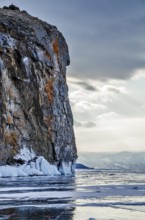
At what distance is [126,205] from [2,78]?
226 feet

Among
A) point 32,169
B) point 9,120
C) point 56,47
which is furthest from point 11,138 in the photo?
point 56,47

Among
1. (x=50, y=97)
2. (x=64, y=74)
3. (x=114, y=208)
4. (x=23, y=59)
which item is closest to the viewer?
(x=114, y=208)

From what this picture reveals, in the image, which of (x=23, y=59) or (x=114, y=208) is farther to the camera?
(x=23, y=59)

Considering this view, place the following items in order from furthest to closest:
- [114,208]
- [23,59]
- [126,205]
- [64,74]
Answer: [64,74] → [23,59] → [126,205] → [114,208]

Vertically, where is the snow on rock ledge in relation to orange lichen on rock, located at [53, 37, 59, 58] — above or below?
below

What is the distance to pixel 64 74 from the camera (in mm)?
121938

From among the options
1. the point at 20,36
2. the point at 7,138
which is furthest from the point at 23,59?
the point at 7,138

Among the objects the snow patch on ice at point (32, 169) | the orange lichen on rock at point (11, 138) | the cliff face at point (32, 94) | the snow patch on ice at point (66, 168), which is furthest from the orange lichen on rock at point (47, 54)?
the snow patch on ice at point (66, 168)

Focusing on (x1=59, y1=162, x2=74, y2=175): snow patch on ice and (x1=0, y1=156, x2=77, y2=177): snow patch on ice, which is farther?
(x1=59, y1=162, x2=74, y2=175): snow patch on ice

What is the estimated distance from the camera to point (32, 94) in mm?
100875

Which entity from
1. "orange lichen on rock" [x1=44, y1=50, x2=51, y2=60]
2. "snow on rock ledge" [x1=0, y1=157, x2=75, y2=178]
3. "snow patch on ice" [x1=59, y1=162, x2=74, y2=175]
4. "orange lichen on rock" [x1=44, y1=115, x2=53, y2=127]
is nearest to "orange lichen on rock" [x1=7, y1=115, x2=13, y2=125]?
"snow on rock ledge" [x1=0, y1=157, x2=75, y2=178]

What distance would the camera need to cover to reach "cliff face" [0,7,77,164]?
302ft

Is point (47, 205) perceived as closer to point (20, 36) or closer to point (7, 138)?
point (7, 138)

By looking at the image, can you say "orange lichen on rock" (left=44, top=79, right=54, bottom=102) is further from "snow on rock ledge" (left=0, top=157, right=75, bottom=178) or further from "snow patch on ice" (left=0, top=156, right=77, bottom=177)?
"snow on rock ledge" (left=0, top=157, right=75, bottom=178)
